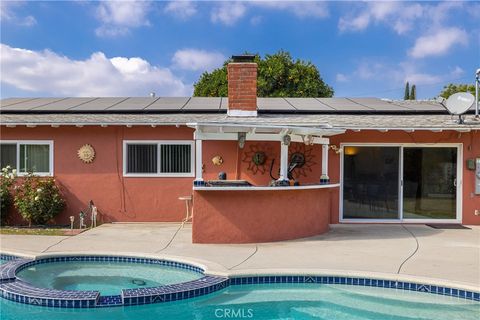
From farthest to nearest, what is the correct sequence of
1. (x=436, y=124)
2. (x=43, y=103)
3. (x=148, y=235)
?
1. (x=43, y=103)
2. (x=436, y=124)
3. (x=148, y=235)

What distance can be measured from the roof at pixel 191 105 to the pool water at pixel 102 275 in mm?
6346

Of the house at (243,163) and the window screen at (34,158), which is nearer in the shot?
the house at (243,163)

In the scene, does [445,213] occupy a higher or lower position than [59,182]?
lower

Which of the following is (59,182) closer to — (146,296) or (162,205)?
(162,205)

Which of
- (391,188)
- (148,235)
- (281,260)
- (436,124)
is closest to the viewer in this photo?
(281,260)

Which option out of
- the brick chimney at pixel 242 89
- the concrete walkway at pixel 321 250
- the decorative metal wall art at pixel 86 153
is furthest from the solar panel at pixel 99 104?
the brick chimney at pixel 242 89

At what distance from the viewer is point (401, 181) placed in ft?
40.0

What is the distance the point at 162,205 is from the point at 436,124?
8103 mm

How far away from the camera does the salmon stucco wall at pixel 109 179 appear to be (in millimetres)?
12359

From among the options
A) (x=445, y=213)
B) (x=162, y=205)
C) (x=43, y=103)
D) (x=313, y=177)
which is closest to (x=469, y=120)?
(x=445, y=213)

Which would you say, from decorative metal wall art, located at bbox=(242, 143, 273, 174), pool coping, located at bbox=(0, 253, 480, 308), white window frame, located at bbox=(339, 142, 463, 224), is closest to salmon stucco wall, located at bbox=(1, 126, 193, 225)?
decorative metal wall art, located at bbox=(242, 143, 273, 174)

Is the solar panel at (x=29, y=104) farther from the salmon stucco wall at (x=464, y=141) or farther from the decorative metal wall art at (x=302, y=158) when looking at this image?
the salmon stucco wall at (x=464, y=141)

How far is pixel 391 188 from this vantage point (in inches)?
482

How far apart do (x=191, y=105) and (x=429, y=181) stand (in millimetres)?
7894
